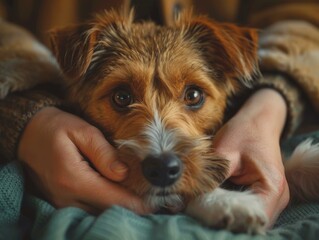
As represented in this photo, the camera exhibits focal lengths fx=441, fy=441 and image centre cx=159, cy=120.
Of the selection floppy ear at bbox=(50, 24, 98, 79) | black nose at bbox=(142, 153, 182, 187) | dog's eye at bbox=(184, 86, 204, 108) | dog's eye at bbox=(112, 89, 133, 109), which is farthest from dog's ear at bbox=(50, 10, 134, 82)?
black nose at bbox=(142, 153, 182, 187)

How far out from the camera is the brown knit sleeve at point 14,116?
1621 mm

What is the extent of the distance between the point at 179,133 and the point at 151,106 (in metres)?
0.20

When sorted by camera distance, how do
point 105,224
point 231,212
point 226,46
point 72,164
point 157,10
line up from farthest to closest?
point 157,10
point 226,46
point 72,164
point 231,212
point 105,224

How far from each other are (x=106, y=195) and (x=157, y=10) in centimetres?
133

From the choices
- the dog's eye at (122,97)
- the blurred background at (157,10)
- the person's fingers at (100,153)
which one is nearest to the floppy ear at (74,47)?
the dog's eye at (122,97)

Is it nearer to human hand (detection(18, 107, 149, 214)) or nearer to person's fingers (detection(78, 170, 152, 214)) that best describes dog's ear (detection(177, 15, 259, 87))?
human hand (detection(18, 107, 149, 214))

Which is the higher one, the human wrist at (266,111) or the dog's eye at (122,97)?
the dog's eye at (122,97)

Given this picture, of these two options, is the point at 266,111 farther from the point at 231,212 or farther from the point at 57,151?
the point at 57,151

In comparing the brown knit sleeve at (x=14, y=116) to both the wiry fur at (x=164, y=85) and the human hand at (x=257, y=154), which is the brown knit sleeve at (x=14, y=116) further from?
the human hand at (x=257, y=154)

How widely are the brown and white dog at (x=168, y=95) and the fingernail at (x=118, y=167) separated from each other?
0.8 inches

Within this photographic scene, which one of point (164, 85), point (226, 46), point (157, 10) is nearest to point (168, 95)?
point (164, 85)

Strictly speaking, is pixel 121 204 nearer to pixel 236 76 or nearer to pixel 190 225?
pixel 190 225

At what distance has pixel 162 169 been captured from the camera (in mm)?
1283

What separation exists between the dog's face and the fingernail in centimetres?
2
